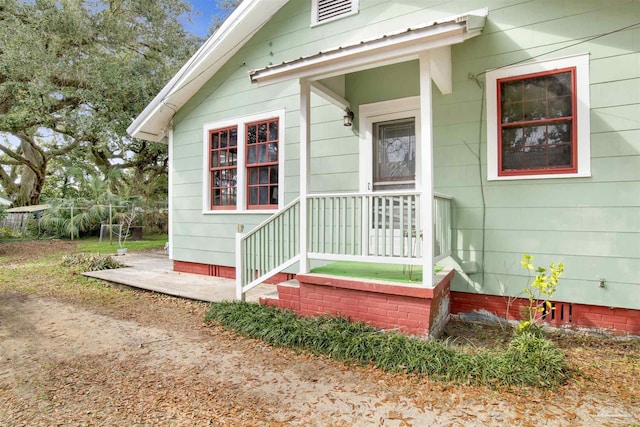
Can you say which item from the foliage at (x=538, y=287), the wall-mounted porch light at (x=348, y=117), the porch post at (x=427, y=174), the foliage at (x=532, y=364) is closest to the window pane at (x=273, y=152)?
the wall-mounted porch light at (x=348, y=117)

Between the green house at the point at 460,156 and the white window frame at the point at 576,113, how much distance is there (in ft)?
0.05

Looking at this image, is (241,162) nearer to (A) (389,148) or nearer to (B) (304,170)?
(B) (304,170)

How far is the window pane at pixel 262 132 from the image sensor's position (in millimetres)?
6449

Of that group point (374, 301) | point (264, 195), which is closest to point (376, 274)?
point (374, 301)

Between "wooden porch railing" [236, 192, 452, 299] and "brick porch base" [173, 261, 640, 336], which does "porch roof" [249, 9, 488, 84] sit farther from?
"brick porch base" [173, 261, 640, 336]

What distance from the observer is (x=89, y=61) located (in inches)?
465

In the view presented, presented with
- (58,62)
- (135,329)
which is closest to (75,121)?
(58,62)

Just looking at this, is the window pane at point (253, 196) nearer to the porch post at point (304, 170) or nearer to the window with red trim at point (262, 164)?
the window with red trim at point (262, 164)

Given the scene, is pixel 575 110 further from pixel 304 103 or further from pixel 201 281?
pixel 201 281

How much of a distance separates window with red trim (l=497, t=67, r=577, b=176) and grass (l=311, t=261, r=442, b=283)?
1.67 meters

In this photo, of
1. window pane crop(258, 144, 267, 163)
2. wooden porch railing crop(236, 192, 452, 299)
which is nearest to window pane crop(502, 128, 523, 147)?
wooden porch railing crop(236, 192, 452, 299)

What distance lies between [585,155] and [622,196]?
0.57 meters

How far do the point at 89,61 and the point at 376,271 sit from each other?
12429 millimetres

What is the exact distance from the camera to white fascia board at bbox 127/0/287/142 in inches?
242
